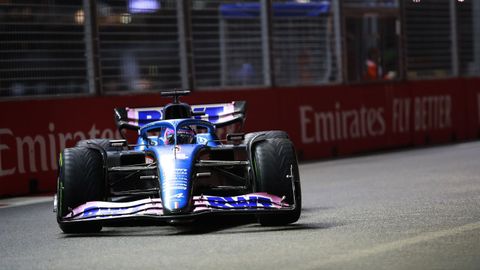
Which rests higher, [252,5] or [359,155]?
[252,5]

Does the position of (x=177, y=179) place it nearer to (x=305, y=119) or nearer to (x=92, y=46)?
(x=92, y=46)

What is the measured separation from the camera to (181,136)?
11367 millimetres

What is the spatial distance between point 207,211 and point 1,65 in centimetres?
659

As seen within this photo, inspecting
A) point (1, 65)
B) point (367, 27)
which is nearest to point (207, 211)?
point (1, 65)

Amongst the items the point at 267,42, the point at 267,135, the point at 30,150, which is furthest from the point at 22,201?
the point at 267,42

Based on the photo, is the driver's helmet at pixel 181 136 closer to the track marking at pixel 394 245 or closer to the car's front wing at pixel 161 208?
the car's front wing at pixel 161 208

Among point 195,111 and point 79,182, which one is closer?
point 79,182

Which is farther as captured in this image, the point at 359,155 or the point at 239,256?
the point at 359,155

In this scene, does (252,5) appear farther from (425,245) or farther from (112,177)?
(425,245)

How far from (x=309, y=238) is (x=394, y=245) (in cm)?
84

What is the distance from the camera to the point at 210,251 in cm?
905

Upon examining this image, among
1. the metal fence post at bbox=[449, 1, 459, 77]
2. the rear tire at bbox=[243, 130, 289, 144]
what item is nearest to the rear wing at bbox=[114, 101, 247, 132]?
the rear tire at bbox=[243, 130, 289, 144]

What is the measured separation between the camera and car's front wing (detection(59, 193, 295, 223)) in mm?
10062

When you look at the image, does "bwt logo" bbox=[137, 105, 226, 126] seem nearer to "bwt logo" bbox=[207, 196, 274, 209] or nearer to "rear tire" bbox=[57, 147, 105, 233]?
"rear tire" bbox=[57, 147, 105, 233]
